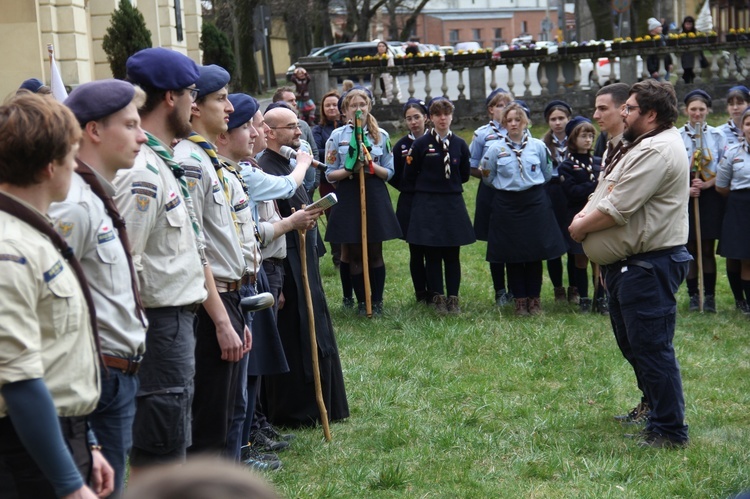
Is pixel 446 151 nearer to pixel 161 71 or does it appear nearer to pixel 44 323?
pixel 161 71

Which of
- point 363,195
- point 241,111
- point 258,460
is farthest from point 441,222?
point 241,111

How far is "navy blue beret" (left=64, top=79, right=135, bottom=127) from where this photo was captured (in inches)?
142

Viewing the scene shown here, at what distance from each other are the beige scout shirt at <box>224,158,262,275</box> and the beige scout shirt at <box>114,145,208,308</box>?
86 cm

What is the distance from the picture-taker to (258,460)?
6152 mm

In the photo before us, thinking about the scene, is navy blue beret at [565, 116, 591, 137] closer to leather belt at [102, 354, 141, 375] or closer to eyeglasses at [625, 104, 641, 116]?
eyeglasses at [625, 104, 641, 116]

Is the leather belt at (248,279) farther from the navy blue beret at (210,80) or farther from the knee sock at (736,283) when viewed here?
the knee sock at (736,283)

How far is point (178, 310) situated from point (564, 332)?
5.99 meters

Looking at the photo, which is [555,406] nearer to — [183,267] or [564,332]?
[564,332]

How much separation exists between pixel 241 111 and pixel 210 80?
0.52 m

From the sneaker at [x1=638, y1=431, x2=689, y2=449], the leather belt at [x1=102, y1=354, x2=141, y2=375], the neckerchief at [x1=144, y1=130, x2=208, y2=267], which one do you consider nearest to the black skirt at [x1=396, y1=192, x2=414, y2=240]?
the sneaker at [x1=638, y1=431, x2=689, y2=449]

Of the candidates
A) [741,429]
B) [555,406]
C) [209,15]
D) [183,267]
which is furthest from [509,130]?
[209,15]

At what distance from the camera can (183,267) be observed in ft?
13.4

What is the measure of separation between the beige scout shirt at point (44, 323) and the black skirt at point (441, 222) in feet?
24.3

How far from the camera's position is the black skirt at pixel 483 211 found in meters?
11.2
